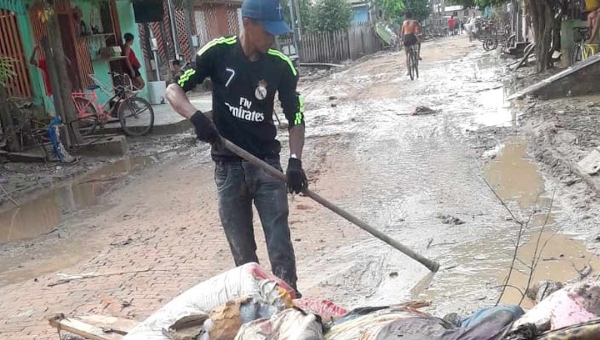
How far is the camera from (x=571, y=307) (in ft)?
6.98

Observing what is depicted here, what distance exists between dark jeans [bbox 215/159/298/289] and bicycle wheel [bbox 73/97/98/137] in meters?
8.45

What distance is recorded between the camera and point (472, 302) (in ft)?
13.7

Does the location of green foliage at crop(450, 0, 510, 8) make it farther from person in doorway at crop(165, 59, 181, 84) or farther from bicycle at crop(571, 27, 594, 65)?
person in doorway at crop(165, 59, 181, 84)

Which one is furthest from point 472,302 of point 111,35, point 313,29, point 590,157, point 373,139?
point 313,29

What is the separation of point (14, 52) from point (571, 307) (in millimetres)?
11781

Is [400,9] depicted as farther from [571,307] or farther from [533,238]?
[571,307]

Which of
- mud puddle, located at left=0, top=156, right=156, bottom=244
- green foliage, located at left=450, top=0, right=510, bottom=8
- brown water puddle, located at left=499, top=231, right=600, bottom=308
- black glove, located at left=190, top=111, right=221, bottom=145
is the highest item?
green foliage, located at left=450, top=0, right=510, bottom=8

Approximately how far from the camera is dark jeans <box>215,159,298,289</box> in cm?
342

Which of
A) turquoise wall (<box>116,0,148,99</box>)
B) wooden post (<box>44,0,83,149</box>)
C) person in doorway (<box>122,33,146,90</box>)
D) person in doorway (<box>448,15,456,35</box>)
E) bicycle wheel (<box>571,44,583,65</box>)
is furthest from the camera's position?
person in doorway (<box>448,15,456,35</box>)

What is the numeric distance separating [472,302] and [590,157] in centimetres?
312

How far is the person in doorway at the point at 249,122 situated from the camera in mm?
3293

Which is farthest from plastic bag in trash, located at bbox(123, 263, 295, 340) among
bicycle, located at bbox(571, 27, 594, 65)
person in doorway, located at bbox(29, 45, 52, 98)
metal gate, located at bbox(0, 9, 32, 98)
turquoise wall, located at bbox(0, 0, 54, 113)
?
bicycle, located at bbox(571, 27, 594, 65)

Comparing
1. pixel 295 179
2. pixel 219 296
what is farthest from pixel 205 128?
pixel 219 296

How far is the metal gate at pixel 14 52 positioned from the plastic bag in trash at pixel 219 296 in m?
10.1
